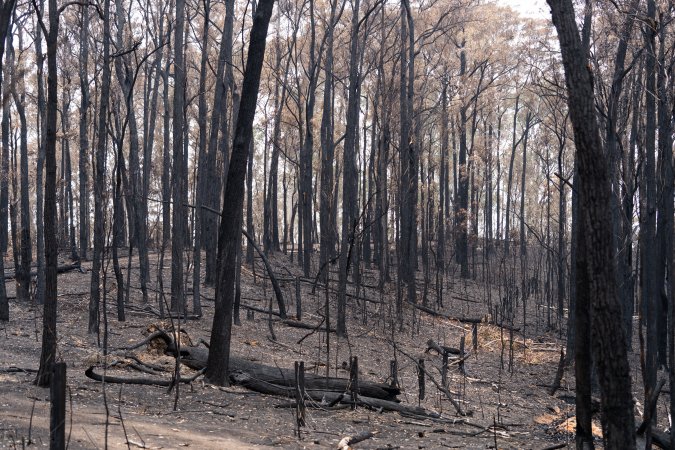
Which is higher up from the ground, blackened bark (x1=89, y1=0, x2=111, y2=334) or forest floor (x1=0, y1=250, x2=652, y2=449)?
blackened bark (x1=89, y1=0, x2=111, y2=334)

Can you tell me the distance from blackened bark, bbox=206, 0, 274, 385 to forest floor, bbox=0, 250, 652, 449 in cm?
40

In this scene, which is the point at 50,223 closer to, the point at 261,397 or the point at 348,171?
the point at 261,397

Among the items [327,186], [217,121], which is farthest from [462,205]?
[327,186]

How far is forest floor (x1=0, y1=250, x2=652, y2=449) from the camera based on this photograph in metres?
6.48

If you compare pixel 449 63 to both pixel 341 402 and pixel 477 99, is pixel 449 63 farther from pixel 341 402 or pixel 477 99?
pixel 341 402

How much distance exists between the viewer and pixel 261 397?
871 centimetres

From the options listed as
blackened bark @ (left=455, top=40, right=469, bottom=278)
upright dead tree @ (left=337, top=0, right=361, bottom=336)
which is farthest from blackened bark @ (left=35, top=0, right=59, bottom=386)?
blackened bark @ (left=455, top=40, right=469, bottom=278)

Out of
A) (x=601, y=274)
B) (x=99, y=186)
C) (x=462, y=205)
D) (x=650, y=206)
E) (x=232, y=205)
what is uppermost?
(x=462, y=205)

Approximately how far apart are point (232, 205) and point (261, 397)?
7.77 ft

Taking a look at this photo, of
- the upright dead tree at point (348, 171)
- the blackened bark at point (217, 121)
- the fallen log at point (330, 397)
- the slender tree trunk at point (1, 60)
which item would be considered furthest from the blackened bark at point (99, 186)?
the upright dead tree at point (348, 171)

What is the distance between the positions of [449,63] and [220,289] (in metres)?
22.6

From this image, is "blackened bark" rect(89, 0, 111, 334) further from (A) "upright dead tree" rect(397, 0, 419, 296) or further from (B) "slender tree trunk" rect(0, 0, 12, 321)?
(A) "upright dead tree" rect(397, 0, 419, 296)

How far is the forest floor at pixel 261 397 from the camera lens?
648 centimetres

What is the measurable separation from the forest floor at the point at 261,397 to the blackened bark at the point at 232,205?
40cm
